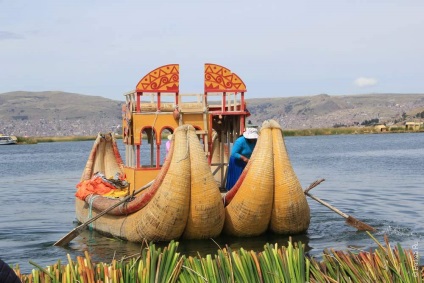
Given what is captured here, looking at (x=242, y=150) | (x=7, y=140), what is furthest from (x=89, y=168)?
(x=7, y=140)

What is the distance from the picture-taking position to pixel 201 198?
12789 millimetres

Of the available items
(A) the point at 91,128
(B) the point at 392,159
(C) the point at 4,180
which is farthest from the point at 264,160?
(A) the point at 91,128

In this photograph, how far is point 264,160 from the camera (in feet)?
43.1

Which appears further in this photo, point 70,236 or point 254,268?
point 70,236

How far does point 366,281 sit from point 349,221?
26.5ft

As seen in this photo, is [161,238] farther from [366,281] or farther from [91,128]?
[91,128]

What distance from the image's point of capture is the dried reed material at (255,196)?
43.0 ft

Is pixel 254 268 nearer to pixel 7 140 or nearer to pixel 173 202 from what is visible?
pixel 173 202

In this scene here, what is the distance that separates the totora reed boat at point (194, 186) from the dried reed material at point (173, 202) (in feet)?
0.06

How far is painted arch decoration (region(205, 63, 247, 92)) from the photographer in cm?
1544

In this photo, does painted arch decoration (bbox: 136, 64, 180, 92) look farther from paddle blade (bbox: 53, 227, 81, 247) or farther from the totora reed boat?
paddle blade (bbox: 53, 227, 81, 247)

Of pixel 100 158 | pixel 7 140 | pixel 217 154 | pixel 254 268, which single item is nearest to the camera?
pixel 254 268

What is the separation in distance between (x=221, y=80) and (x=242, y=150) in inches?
71.9

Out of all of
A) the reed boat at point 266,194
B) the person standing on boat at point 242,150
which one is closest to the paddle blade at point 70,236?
the reed boat at point 266,194
